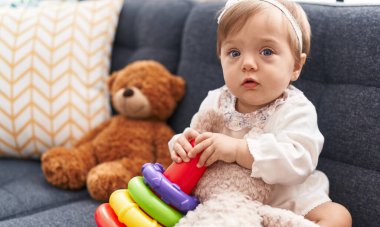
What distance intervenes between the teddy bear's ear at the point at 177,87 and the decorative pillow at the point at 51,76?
31 centimetres

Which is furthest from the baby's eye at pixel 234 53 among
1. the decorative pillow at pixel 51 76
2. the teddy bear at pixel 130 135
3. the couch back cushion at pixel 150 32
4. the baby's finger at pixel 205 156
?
the decorative pillow at pixel 51 76

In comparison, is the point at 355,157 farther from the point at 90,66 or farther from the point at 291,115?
the point at 90,66

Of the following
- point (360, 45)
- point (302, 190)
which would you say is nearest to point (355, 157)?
point (302, 190)

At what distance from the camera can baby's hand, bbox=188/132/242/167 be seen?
106 cm

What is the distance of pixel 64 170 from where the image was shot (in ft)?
4.93

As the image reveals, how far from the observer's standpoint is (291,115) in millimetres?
1088

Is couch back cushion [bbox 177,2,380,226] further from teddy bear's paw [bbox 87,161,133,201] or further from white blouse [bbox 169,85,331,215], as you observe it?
teddy bear's paw [bbox 87,161,133,201]

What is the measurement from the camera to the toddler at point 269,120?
3.43ft

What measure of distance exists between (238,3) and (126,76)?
617mm

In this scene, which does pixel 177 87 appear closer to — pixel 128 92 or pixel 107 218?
pixel 128 92

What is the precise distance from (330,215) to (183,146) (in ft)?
1.29

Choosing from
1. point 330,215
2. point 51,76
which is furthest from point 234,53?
point 51,76

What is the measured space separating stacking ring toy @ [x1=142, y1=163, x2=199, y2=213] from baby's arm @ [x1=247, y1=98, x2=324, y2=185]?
6.5 inches

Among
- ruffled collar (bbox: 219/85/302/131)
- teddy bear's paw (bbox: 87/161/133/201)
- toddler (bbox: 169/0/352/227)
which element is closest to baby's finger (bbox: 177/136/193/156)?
toddler (bbox: 169/0/352/227)
